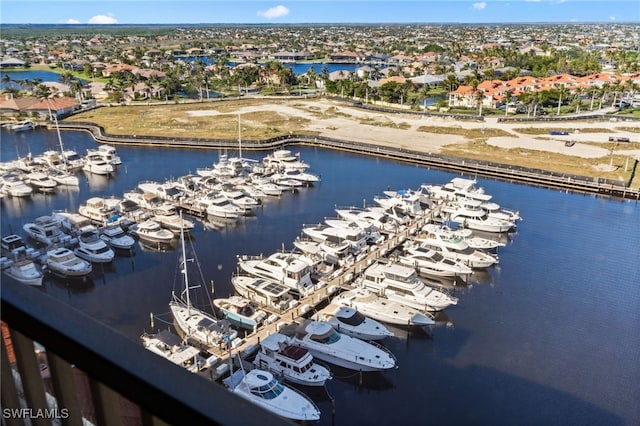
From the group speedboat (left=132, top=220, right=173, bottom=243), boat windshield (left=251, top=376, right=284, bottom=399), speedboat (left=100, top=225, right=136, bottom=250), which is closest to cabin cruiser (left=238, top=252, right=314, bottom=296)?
speedboat (left=132, top=220, right=173, bottom=243)

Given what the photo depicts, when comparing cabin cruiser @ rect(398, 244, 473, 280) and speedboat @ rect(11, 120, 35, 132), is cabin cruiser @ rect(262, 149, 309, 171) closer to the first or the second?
cabin cruiser @ rect(398, 244, 473, 280)

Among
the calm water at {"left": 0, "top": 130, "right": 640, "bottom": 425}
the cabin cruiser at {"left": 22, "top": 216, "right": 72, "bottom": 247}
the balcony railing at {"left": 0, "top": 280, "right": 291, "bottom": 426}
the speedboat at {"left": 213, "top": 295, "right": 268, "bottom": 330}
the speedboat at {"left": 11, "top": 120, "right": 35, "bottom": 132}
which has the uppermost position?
the balcony railing at {"left": 0, "top": 280, "right": 291, "bottom": 426}

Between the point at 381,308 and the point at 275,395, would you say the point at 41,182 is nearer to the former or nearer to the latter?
the point at 381,308

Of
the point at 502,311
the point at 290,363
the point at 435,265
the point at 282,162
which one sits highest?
the point at 282,162

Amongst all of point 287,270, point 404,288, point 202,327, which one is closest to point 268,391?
Result: point 202,327

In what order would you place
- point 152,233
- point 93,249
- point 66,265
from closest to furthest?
point 66,265
point 93,249
point 152,233

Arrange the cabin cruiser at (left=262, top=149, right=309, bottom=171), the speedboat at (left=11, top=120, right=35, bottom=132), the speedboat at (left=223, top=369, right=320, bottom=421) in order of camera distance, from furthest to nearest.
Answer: the cabin cruiser at (left=262, top=149, right=309, bottom=171)
the speedboat at (left=223, top=369, right=320, bottom=421)
the speedboat at (left=11, top=120, right=35, bottom=132)

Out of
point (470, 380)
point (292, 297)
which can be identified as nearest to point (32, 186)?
point (292, 297)
